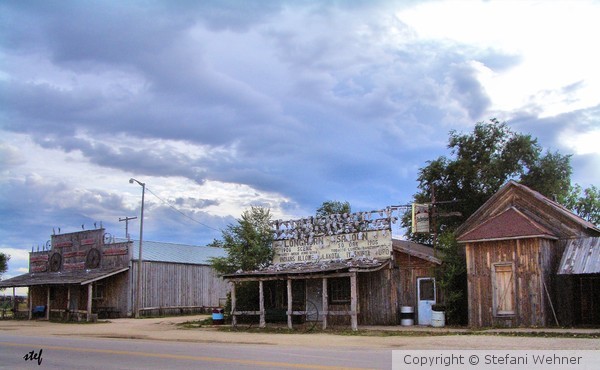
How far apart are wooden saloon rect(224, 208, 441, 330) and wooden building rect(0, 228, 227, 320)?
10135 millimetres

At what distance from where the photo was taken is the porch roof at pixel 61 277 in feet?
124

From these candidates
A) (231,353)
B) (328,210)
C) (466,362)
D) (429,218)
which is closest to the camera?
(466,362)

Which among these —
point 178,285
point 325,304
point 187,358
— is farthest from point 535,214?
point 178,285

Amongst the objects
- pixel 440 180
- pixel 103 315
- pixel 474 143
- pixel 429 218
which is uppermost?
pixel 474 143

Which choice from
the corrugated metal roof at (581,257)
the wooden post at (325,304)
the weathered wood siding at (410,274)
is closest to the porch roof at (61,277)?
the wooden post at (325,304)

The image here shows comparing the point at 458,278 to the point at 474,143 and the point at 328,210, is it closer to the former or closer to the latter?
the point at 474,143

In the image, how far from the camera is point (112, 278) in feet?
135

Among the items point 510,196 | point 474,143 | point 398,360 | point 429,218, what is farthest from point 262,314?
point 474,143

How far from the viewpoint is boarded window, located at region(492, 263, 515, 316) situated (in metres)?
23.2

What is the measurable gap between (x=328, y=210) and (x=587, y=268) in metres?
34.2

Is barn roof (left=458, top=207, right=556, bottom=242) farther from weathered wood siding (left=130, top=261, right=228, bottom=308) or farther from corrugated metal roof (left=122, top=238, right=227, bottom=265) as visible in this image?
corrugated metal roof (left=122, top=238, right=227, bottom=265)

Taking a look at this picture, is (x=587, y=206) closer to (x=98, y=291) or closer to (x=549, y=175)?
(x=549, y=175)

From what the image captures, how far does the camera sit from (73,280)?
38.0 m

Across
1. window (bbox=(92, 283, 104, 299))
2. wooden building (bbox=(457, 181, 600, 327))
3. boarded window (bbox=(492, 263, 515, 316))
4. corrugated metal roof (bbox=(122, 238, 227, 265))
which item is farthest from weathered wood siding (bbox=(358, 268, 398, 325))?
window (bbox=(92, 283, 104, 299))
